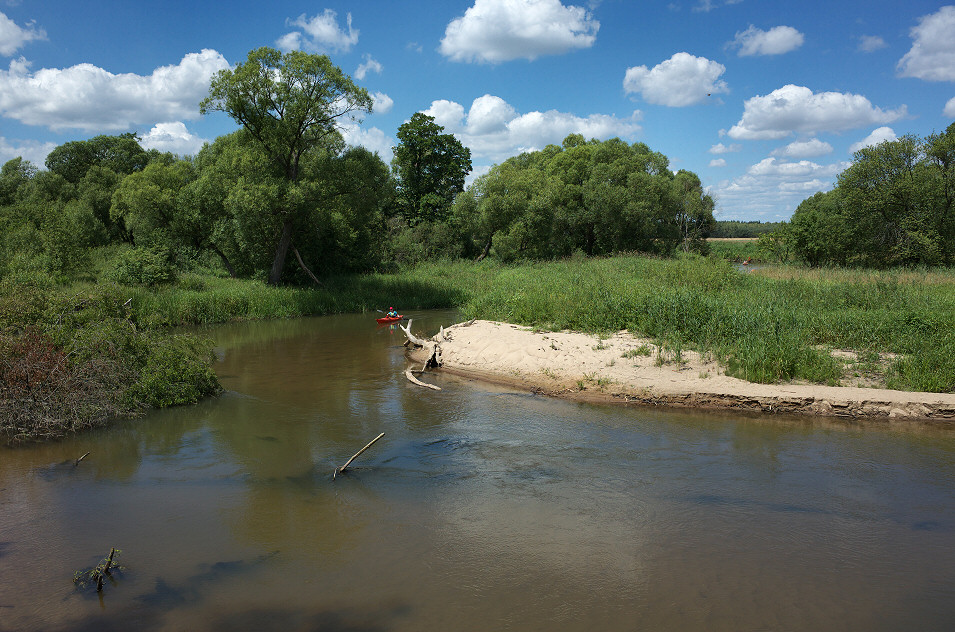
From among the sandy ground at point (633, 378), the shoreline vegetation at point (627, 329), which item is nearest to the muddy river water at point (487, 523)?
the sandy ground at point (633, 378)

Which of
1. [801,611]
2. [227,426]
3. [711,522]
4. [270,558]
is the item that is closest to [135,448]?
[227,426]

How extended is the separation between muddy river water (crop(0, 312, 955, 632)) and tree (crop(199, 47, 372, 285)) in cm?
2085

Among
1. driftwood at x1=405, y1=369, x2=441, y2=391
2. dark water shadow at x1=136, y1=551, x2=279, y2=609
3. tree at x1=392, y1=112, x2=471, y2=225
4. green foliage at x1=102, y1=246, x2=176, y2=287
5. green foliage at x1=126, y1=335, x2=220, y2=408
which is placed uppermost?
tree at x1=392, y1=112, x2=471, y2=225

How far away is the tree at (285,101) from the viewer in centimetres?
2794

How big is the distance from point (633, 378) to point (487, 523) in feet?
23.0

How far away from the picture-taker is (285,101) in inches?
1130

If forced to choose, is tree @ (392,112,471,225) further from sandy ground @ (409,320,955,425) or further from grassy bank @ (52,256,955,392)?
sandy ground @ (409,320,955,425)

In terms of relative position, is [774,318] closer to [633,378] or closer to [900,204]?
[633,378]

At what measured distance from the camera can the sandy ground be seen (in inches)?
453

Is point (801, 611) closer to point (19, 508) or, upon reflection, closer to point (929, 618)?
point (929, 618)

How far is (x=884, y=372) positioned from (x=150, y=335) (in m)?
17.0

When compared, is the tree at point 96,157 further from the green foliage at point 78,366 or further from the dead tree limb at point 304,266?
the green foliage at point 78,366

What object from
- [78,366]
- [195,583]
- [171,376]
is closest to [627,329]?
[171,376]

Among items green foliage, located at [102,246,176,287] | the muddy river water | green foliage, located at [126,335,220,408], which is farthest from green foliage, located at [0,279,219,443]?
green foliage, located at [102,246,176,287]
